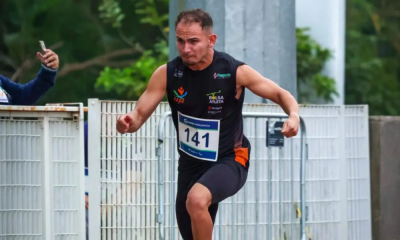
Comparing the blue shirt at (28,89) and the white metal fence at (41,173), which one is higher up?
the blue shirt at (28,89)

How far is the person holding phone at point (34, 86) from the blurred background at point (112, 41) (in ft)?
31.1

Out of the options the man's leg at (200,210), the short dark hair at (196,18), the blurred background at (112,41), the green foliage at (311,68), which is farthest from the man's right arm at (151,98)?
the blurred background at (112,41)

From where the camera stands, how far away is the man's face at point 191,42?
223 inches

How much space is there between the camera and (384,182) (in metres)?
9.05

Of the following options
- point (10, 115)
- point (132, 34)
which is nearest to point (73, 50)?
point (132, 34)

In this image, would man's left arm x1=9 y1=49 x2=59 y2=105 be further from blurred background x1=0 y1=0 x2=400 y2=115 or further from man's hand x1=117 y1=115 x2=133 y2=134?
blurred background x1=0 y1=0 x2=400 y2=115

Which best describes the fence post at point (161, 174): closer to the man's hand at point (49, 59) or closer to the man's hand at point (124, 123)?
the man's hand at point (49, 59)

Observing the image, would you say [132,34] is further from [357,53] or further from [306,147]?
[306,147]

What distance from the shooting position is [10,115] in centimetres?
700

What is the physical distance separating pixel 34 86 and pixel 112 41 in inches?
474

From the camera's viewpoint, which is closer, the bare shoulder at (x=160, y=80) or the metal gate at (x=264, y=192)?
the bare shoulder at (x=160, y=80)

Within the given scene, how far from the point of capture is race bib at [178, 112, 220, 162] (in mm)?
5879

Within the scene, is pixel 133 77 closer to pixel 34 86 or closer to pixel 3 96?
pixel 34 86

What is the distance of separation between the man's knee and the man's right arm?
27.8 inches
